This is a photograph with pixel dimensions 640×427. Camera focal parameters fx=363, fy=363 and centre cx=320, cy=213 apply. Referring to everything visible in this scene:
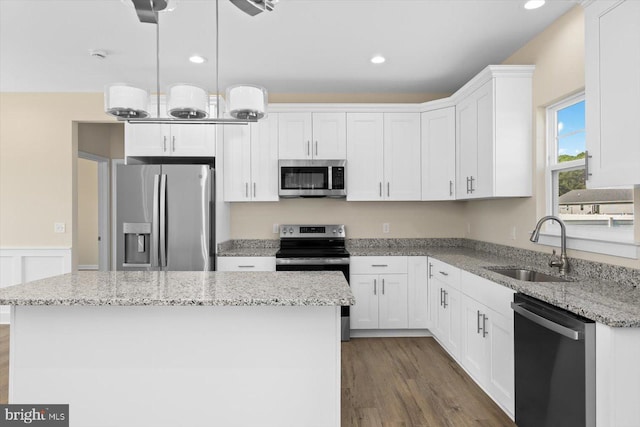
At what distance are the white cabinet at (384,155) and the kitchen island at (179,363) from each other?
2.39 metres

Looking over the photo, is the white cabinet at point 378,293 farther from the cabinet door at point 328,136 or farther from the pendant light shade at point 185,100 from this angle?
the pendant light shade at point 185,100

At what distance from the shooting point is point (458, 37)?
2.91 meters

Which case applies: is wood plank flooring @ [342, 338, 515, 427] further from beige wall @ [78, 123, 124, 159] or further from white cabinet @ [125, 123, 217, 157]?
beige wall @ [78, 123, 124, 159]

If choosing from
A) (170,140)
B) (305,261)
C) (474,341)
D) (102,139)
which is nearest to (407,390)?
(474,341)

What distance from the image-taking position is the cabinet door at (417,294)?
3.72 metres

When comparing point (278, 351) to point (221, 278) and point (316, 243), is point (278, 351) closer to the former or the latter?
point (221, 278)

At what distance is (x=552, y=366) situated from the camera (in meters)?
1.71

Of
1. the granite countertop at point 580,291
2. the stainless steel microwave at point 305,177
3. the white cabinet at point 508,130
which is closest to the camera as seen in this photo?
the granite countertop at point 580,291

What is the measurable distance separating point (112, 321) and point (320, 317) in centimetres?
102

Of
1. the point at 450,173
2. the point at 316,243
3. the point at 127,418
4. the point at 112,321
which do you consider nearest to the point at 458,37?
the point at 450,173

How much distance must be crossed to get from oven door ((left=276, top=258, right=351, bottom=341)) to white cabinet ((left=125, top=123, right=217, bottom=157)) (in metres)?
1.33

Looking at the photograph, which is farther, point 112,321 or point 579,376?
point 112,321

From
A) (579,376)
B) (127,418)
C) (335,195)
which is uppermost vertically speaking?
(335,195)

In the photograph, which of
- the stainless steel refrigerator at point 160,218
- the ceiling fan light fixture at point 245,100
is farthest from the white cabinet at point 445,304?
the stainless steel refrigerator at point 160,218
